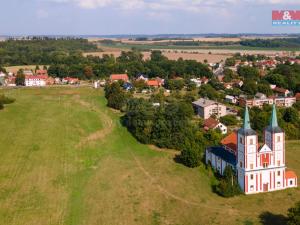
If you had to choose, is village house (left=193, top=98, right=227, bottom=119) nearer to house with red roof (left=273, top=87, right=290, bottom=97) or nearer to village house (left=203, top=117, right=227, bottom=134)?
village house (left=203, top=117, right=227, bottom=134)

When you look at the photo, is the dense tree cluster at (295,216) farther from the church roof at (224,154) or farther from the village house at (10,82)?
the village house at (10,82)

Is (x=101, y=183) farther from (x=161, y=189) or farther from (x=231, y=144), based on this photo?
(x=231, y=144)

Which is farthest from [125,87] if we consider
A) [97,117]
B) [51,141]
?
[51,141]

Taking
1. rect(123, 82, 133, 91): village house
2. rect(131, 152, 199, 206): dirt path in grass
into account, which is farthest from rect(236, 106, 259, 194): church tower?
rect(123, 82, 133, 91): village house

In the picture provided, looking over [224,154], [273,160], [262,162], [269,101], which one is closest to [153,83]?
[269,101]

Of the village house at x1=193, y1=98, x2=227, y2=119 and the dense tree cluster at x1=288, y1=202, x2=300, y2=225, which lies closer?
the dense tree cluster at x1=288, y1=202, x2=300, y2=225

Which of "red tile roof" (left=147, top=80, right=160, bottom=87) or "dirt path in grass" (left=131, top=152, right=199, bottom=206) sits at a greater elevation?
"red tile roof" (left=147, top=80, right=160, bottom=87)

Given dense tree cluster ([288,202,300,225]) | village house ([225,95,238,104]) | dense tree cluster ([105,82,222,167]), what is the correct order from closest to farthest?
1. dense tree cluster ([288,202,300,225])
2. dense tree cluster ([105,82,222,167])
3. village house ([225,95,238,104])
